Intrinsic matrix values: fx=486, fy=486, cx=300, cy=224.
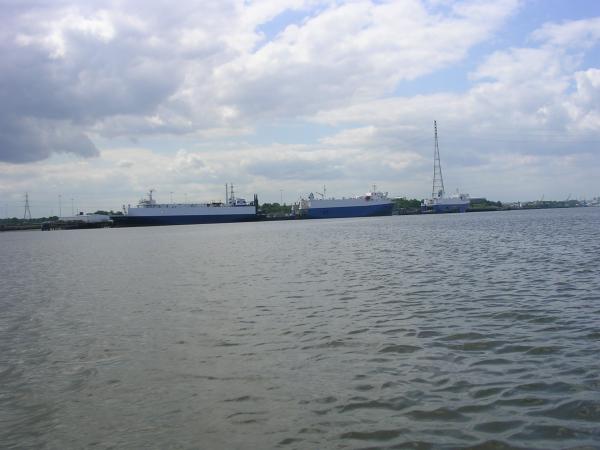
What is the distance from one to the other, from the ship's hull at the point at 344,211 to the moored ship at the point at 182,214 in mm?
21704

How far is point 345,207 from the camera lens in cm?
16225

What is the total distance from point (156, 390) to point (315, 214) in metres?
156

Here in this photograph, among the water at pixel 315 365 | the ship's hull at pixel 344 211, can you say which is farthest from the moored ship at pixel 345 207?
the water at pixel 315 365

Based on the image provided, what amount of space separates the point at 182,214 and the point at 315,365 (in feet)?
451

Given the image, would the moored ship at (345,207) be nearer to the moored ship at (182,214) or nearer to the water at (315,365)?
the moored ship at (182,214)

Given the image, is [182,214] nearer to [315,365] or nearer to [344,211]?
[344,211]

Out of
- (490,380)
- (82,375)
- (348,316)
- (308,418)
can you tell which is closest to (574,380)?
(490,380)

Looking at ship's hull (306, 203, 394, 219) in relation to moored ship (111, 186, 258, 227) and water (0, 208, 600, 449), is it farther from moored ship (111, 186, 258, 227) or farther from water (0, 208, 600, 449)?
water (0, 208, 600, 449)

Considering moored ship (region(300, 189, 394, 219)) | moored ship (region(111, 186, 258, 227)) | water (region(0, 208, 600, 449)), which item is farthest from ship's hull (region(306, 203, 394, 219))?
water (region(0, 208, 600, 449))

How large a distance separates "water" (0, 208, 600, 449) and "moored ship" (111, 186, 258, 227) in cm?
12381

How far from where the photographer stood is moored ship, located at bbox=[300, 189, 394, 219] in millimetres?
161750

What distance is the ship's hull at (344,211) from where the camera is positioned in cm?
16175

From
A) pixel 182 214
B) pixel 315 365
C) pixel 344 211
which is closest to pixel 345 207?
pixel 344 211

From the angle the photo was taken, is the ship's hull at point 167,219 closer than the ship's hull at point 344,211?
Yes
